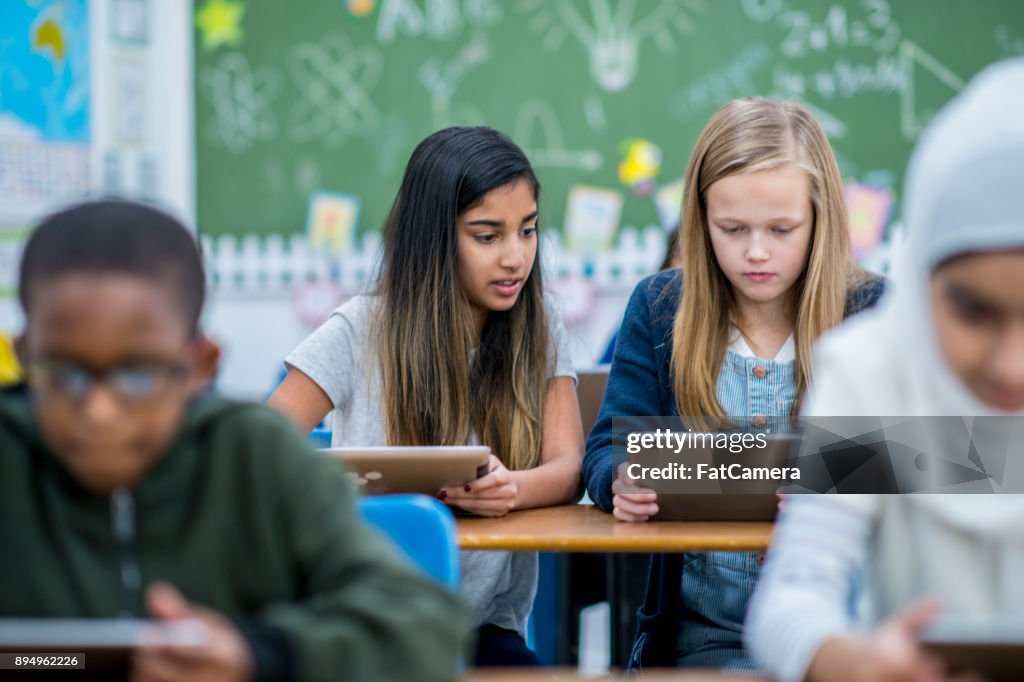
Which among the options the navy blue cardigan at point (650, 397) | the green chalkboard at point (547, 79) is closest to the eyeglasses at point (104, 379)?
the navy blue cardigan at point (650, 397)

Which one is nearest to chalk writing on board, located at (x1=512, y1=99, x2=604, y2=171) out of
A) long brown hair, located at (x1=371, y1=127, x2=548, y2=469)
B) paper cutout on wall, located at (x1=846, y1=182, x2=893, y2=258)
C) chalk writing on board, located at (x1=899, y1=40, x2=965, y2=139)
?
paper cutout on wall, located at (x1=846, y1=182, x2=893, y2=258)

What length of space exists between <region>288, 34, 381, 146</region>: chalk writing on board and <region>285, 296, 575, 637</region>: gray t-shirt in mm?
2379

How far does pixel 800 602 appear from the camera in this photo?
85 cm

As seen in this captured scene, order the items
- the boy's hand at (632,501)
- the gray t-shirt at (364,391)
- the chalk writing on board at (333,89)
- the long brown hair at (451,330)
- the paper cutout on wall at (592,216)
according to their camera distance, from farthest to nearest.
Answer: the chalk writing on board at (333,89), the paper cutout on wall at (592,216), the long brown hair at (451,330), the gray t-shirt at (364,391), the boy's hand at (632,501)

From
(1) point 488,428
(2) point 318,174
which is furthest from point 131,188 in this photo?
(1) point 488,428

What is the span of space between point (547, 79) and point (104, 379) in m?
3.71

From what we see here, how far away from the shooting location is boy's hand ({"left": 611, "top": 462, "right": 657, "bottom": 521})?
1.77m

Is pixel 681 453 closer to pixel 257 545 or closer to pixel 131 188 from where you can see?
pixel 257 545

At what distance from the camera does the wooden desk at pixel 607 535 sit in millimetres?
1613

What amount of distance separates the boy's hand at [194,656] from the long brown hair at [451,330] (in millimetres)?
1334

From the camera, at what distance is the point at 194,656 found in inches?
29.0

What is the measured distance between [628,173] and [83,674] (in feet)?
12.3

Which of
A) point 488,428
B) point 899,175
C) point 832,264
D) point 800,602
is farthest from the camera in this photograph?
point 899,175

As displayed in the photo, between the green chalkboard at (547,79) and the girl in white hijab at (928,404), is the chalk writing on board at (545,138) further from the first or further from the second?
the girl in white hijab at (928,404)
